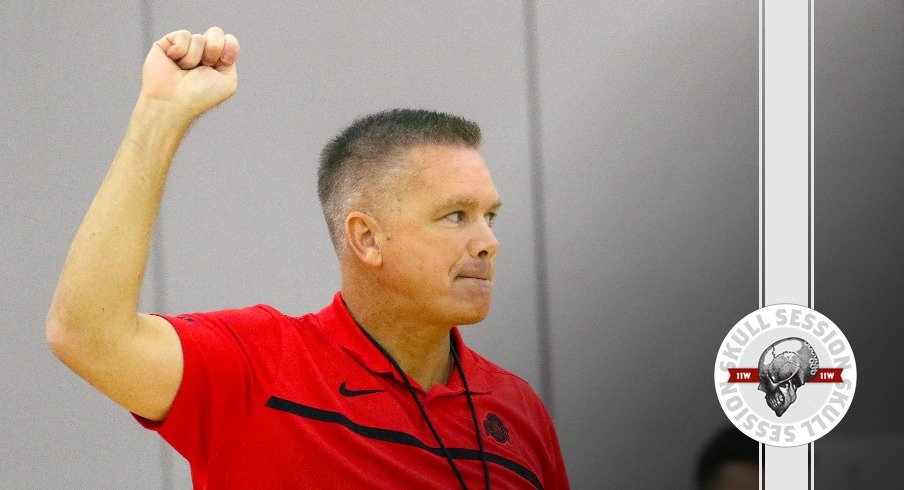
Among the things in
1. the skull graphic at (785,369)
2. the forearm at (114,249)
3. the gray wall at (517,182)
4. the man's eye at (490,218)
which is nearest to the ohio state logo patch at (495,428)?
the gray wall at (517,182)

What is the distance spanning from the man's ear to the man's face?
0.01 metres

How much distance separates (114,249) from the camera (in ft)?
3.63

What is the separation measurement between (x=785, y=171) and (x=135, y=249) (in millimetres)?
997

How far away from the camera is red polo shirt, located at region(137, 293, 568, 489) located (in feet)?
4.39

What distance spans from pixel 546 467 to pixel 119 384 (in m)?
0.70

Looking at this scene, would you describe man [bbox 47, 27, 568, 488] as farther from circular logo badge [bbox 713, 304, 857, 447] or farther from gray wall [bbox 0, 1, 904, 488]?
circular logo badge [bbox 713, 304, 857, 447]

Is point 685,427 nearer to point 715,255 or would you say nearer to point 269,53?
point 715,255

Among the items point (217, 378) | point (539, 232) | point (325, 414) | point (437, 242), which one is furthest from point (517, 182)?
point (217, 378)

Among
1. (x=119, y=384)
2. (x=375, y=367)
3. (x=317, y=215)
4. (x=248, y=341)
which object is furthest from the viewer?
(x=317, y=215)

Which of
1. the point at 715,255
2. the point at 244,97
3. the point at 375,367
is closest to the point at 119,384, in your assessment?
the point at 375,367

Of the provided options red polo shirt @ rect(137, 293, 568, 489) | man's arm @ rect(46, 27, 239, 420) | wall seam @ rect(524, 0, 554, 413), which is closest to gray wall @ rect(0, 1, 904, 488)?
wall seam @ rect(524, 0, 554, 413)

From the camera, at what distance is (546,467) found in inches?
64.7

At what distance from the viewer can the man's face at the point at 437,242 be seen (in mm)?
1527

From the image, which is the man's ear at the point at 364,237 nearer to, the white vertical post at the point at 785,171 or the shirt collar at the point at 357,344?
the shirt collar at the point at 357,344
